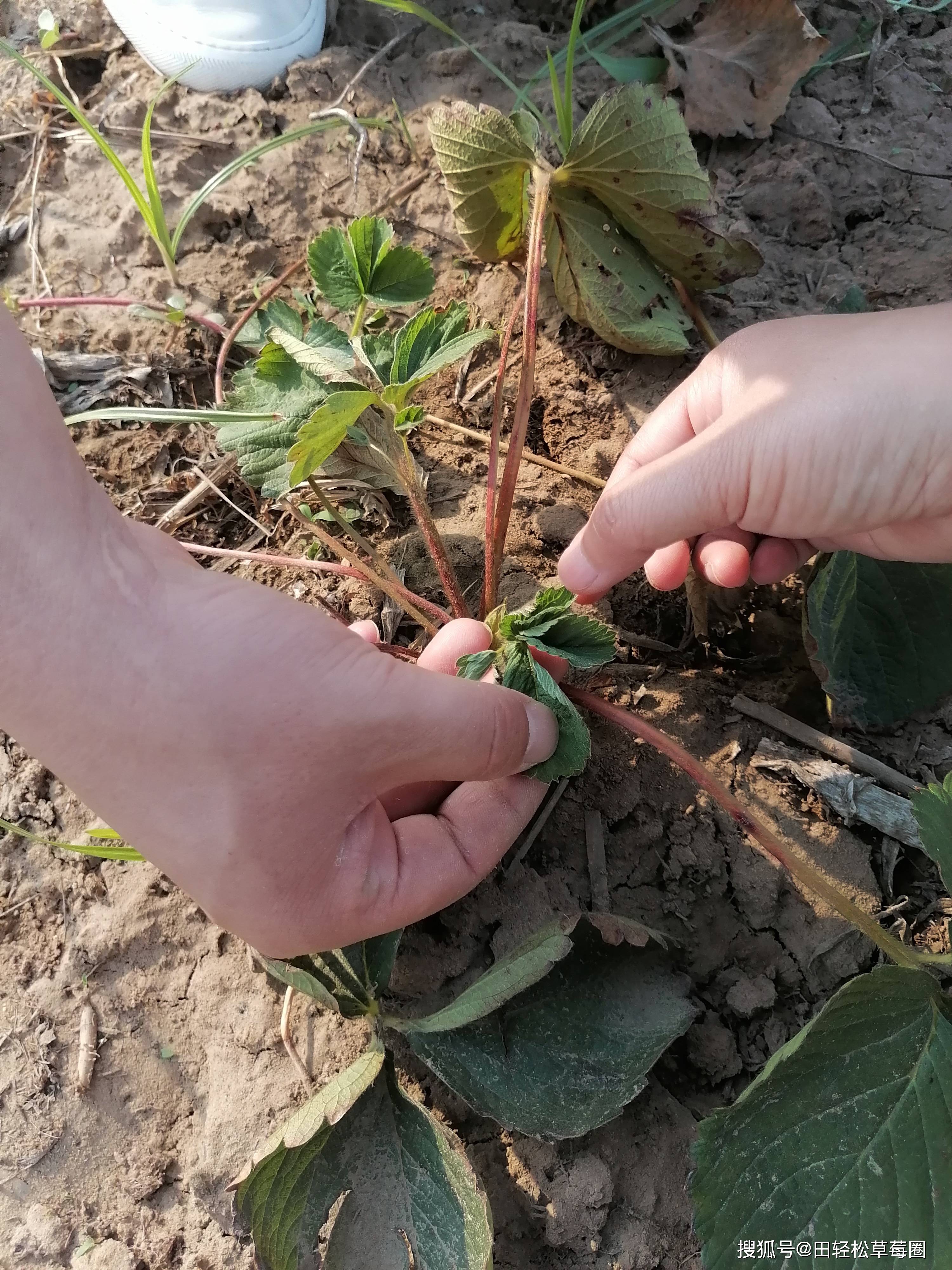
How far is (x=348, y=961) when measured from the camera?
4.96 ft

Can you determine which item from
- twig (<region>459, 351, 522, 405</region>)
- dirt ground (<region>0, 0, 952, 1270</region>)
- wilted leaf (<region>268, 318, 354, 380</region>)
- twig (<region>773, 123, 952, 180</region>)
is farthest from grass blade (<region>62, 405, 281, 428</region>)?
twig (<region>773, 123, 952, 180</region>)

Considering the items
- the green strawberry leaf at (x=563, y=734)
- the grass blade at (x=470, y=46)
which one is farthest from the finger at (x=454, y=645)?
the grass blade at (x=470, y=46)

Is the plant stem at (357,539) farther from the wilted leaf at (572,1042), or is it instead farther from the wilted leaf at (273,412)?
the wilted leaf at (572,1042)

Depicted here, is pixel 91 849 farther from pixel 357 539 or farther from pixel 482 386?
pixel 482 386

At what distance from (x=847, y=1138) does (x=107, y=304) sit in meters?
2.33

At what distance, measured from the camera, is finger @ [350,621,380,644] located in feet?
5.37

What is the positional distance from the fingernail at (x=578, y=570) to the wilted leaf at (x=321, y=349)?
1.67 feet

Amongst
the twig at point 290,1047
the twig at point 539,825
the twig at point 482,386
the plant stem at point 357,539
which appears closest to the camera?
the twig at point 290,1047

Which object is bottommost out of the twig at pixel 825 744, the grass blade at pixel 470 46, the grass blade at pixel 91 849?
the twig at pixel 825 744

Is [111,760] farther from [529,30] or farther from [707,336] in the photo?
[529,30]

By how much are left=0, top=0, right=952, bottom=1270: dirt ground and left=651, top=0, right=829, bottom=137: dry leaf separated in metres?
0.07

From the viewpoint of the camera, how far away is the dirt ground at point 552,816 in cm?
144

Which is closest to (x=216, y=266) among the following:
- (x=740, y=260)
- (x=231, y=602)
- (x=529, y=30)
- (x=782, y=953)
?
(x=529, y=30)

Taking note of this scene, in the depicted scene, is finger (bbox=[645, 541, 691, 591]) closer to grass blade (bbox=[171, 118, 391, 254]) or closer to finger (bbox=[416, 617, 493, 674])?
finger (bbox=[416, 617, 493, 674])
